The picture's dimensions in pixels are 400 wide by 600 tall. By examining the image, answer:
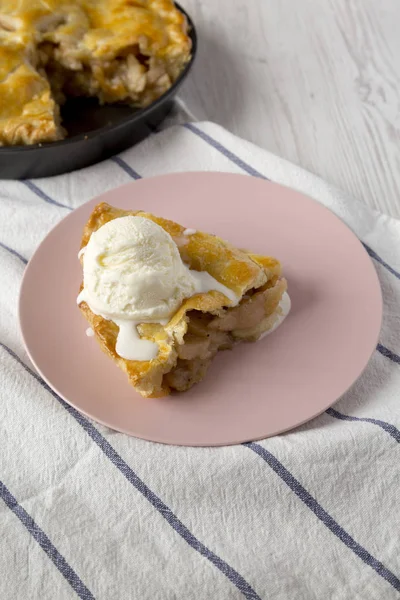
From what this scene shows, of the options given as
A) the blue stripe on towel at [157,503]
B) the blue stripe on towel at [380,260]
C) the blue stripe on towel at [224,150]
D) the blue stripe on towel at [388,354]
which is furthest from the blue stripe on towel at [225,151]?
the blue stripe on towel at [157,503]

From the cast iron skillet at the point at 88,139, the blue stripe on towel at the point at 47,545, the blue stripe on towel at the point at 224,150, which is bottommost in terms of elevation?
the blue stripe on towel at the point at 47,545

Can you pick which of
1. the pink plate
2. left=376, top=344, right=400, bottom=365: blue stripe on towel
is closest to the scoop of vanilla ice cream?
the pink plate

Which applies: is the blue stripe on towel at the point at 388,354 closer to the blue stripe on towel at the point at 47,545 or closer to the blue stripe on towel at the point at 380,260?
the blue stripe on towel at the point at 380,260

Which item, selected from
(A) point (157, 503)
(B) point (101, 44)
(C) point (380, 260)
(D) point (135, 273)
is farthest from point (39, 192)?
(A) point (157, 503)

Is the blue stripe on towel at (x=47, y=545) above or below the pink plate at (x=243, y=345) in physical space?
below

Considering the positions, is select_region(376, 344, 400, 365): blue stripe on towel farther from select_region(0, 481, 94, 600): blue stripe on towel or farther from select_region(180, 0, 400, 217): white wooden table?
select_region(0, 481, 94, 600): blue stripe on towel

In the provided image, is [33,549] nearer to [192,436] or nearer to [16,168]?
[192,436]

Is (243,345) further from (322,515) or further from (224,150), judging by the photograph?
(224,150)
